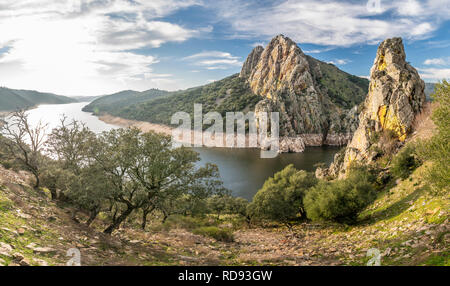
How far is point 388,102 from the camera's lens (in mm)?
45656

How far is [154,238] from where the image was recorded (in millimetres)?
18109

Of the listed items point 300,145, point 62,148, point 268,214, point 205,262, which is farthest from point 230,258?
point 300,145

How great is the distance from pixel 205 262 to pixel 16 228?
8766mm

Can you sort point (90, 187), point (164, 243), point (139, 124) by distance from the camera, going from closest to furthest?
point (90, 187) < point (164, 243) < point (139, 124)

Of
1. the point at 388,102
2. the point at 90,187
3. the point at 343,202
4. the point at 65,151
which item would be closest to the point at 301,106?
the point at 388,102

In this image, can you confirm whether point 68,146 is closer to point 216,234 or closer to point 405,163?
point 216,234

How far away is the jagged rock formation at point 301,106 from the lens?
124625 millimetres

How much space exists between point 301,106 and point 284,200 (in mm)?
110673

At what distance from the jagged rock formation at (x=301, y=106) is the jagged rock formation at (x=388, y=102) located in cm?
5942

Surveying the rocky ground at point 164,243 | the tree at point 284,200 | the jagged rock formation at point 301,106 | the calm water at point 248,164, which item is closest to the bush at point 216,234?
the rocky ground at point 164,243

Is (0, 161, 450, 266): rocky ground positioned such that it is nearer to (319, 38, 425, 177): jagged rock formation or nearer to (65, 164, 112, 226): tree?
(65, 164, 112, 226): tree

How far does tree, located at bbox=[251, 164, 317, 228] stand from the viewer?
3266 cm

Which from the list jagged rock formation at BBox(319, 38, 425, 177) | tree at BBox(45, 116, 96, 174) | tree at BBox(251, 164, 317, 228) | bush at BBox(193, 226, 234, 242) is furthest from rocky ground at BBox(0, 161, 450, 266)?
jagged rock formation at BBox(319, 38, 425, 177)
